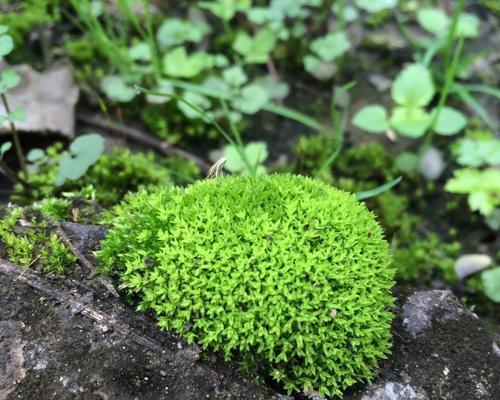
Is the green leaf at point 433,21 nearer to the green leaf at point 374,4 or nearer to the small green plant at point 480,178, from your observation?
the green leaf at point 374,4

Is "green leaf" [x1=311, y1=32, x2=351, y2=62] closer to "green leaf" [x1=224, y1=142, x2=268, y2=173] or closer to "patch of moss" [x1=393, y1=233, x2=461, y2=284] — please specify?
"green leaf" [x1=224, y1=142, x2=268, y2=173]

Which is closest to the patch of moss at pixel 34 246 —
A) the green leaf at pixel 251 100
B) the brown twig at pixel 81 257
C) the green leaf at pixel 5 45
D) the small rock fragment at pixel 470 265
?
the brown twig at pixel 81 257

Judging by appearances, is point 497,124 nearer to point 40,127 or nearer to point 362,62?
point 362,62

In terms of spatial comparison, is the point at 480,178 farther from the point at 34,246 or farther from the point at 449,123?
the point at 34,246

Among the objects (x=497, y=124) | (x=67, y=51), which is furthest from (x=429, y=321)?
(x=67, y=51)

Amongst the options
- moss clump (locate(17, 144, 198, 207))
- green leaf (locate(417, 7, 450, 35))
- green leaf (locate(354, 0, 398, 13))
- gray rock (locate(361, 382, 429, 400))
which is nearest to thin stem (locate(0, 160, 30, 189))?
moss clump (locate(17, 144, 198, 207))

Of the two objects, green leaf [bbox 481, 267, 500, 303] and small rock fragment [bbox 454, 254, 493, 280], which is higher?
green leaf [bbox 481, 267, 500, 303]
